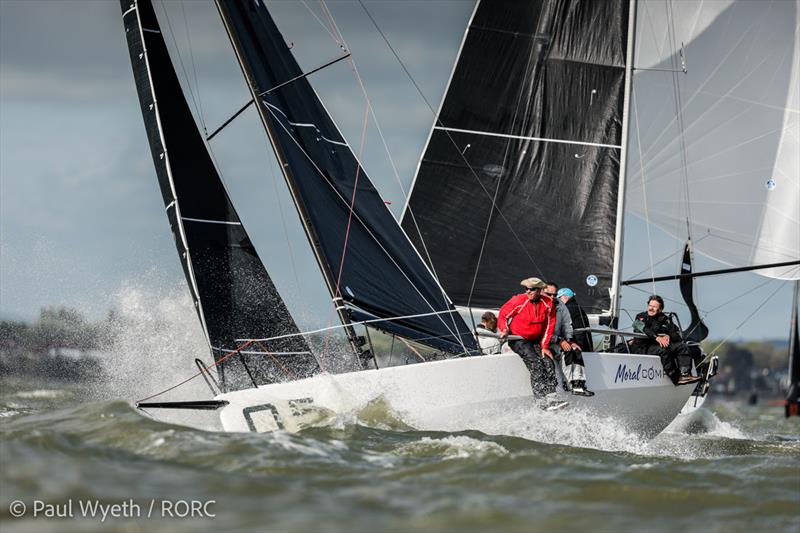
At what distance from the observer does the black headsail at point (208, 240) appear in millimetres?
11430

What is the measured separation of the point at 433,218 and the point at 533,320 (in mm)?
5188

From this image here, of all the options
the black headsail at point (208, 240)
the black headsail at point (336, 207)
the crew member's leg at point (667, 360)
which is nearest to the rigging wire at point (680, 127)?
the crew member's leg at point (667, 360)

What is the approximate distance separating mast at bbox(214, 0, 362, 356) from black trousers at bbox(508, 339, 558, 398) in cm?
150

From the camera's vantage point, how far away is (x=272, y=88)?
11688 millimetres

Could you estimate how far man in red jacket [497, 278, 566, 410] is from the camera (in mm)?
10492

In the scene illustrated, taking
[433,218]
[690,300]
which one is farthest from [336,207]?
[690,300]

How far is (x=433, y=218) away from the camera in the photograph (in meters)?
15.7

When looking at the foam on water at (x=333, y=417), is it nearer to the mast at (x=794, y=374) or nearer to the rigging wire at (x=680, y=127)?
the rigging wire at (x=680, y=127)

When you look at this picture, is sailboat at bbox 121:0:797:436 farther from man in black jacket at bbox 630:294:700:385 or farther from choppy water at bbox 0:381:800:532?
choppy water at bbox 0:381:800:532

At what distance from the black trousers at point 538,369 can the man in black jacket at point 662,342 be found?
2443 millimetres

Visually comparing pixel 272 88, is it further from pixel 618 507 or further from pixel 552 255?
pixel 618 507

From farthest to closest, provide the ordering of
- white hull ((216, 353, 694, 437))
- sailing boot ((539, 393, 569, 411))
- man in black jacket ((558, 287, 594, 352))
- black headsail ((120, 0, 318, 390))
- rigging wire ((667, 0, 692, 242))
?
rigging wire ((667, 0, 692, 242)), man in black jacket ((558, 287, 594, 352)), black headsail ((120, 0, 318, 390)), sailing boot ((539, 393, 569, 411)), white hull ((216, 353, 694, 437))

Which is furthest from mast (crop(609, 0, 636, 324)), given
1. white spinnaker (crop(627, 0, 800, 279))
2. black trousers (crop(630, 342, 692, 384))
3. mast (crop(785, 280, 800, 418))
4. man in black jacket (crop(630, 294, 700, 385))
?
mast (crop(785, 280, 800, 418))

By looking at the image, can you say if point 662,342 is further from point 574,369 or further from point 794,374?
point 794,374
